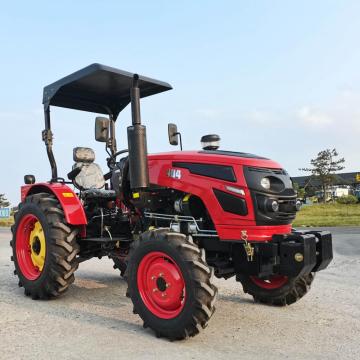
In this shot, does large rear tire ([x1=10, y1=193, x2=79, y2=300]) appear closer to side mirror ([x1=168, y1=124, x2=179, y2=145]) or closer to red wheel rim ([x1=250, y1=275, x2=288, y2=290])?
side mirror ([x1=168, y1=124, x2=179, y2=145])

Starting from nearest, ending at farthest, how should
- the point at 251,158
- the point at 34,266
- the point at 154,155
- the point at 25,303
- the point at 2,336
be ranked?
the point at 2,336
the point at 251,158
the point at 154,155
the point at 25,303
the point at 34,266

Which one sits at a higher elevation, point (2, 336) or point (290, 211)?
point (290, 211)

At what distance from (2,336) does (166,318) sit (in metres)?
1.42

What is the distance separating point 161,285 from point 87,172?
8.61ft

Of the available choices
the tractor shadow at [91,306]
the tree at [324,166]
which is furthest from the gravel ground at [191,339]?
the tree at [324,166]

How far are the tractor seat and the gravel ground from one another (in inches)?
54.8

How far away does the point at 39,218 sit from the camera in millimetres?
5445

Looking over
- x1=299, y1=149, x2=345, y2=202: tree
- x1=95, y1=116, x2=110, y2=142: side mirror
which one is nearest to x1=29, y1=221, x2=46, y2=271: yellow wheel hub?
x1=95, y1=116, x2=110, y2=142: side mirror

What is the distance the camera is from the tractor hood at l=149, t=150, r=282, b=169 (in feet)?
13.8

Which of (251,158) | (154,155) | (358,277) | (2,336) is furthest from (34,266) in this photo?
(358,277)

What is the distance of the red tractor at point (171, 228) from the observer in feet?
13.0

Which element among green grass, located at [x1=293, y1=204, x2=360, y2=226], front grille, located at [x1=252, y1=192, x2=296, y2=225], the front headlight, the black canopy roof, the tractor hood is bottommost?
green grass, located at [x1=293, y1=204, x2=360, y2=226]

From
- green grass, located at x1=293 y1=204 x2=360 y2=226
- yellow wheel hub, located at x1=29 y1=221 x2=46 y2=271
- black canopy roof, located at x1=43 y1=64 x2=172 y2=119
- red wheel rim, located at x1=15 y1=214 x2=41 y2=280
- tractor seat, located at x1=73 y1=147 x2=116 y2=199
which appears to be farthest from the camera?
green grass, located at x1=293 y1=204 x2=360 y2=226

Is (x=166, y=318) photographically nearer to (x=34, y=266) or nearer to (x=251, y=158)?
(x=251, y=158)
